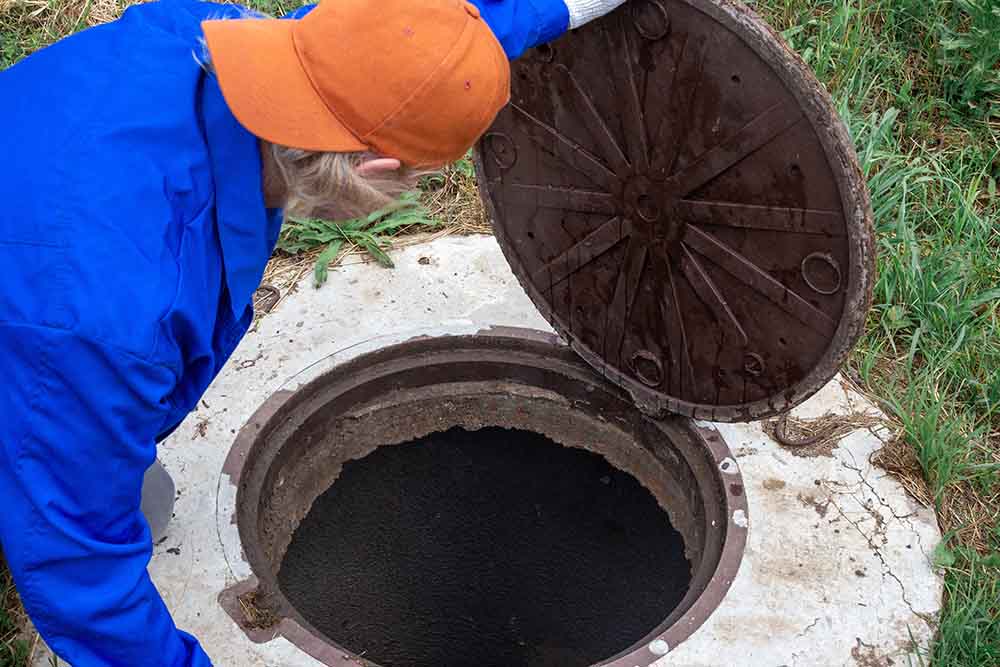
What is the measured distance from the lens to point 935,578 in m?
2.68

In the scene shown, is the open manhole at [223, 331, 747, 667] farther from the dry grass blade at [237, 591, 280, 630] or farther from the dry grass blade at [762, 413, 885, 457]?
the dry grass blade at [237, 591, 280, 630]

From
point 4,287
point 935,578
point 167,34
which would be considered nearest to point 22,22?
point 167,34

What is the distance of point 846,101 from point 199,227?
3026 mm

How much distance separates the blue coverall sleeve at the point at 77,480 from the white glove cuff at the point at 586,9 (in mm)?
1249

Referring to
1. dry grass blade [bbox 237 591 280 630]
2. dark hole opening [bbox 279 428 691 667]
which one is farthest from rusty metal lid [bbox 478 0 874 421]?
dry grass blade [bbox 237 591 280 630]

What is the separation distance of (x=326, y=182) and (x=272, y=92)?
181 millimetres

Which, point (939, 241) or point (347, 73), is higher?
point (347, 73)

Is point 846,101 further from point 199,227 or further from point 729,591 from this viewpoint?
point 199,227

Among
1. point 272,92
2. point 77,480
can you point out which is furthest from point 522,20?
point 77,480

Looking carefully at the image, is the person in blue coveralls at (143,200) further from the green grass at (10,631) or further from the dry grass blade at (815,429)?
the dry grass blade at (815,429)

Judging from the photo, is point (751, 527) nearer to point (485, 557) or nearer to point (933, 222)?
point (485, 557)

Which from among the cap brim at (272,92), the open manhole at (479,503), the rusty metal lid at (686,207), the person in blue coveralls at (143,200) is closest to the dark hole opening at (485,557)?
the open manhole at (479,503)

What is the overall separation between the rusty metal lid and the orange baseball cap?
79 centimetres

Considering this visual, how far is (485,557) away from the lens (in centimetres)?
348
